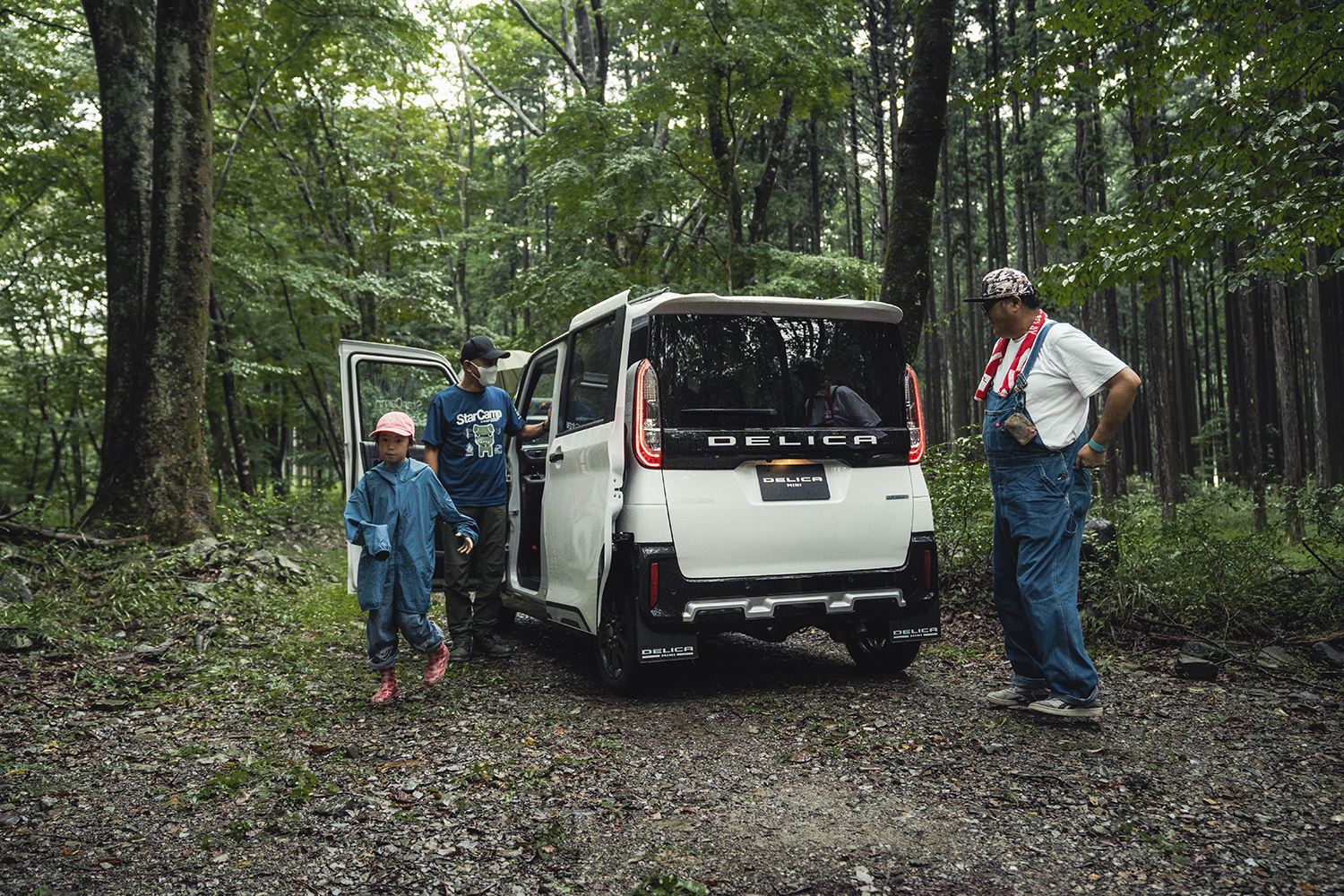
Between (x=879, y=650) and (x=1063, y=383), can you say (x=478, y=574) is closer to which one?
(x=879, y=650)

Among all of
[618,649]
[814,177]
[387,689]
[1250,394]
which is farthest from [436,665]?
[1250,394]

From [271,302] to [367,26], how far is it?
6.09m

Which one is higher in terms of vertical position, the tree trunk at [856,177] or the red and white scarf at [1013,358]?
the tree trunk at [856,177]

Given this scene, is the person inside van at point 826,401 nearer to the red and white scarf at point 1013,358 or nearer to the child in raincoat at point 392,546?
the red and white scarf at point 1013,358

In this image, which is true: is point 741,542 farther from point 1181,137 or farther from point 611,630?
point 1181,137

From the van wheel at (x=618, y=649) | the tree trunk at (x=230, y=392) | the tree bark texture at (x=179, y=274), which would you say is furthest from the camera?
the tree trunk at (x=230, y=392)

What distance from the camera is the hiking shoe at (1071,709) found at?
4.16m

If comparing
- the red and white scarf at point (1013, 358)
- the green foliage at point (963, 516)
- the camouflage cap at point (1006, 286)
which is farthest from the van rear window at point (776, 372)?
the green foliage at point (963, 516)

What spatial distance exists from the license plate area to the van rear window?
0.24 metres

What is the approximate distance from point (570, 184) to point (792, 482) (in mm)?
9831

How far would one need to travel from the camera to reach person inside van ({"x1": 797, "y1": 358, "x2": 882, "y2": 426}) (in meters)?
4.88

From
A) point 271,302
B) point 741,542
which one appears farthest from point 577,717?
point 271,302

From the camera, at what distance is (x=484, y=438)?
621 cm

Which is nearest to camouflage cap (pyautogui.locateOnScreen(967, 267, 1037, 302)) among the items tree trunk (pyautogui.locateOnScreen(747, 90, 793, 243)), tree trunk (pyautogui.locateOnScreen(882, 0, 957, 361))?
tree trunk (pyautogui.locateOnScreen(882, 0, 957, 361))
